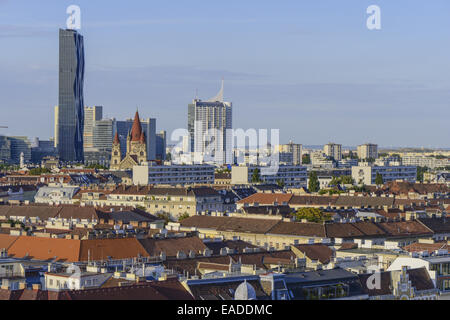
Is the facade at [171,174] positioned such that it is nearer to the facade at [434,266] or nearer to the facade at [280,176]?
the facade at [280,176]

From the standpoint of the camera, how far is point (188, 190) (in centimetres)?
11506

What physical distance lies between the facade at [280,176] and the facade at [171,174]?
706 cm

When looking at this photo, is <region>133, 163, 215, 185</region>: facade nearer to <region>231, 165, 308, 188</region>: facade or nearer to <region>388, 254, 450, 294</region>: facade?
<region>231, 165, 308, 188</region>: facade

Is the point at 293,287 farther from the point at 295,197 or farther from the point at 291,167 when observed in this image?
the point at 291,167

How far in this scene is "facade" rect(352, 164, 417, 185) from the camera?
612 ft

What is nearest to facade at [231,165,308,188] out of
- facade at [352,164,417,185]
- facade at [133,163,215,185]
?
facade at [133,163,215,185]

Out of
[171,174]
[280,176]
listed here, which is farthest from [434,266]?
[280,176]

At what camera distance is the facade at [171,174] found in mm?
158625

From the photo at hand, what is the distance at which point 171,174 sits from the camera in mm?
163375

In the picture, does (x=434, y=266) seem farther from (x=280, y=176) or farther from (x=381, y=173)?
(x=381, y=173)
